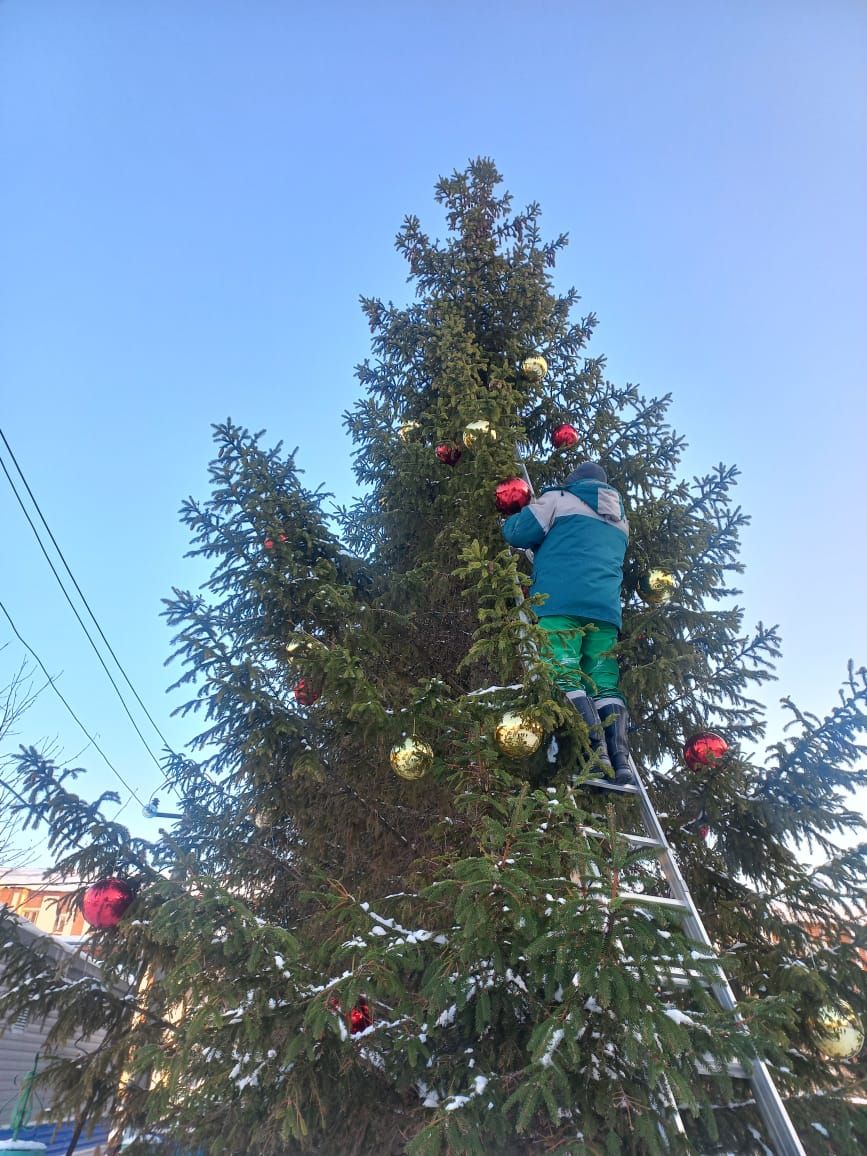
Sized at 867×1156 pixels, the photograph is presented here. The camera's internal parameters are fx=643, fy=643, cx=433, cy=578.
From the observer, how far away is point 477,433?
445cm

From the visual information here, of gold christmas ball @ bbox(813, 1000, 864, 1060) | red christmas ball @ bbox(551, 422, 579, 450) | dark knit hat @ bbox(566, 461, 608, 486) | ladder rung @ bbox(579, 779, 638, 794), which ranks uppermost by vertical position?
red christmas ball @ bbox(551, 422, 579, 450)

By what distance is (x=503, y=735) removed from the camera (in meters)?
2.92

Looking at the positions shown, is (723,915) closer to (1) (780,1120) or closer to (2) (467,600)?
(1) (780,1120)

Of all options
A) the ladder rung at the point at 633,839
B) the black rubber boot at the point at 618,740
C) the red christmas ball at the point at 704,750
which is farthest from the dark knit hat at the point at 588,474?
the ladder rung at the point at 633,839

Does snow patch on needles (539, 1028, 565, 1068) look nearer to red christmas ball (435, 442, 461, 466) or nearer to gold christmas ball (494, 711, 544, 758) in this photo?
gold christmas ball (494, 711, 544, 758)

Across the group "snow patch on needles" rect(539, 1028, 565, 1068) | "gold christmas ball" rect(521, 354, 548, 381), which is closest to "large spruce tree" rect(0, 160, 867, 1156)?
"snow patch on needles" rect(539, 1028, 565, 1068)

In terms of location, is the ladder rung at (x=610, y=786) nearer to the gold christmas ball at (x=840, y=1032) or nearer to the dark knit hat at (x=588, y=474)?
the gold christmas ball at (x=840, y=1032)

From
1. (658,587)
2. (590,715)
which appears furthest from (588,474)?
(590,715)

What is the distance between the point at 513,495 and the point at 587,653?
110 cm

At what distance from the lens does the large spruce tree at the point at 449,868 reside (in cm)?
225

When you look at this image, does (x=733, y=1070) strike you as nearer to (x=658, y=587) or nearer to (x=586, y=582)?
(x=586, y=582)

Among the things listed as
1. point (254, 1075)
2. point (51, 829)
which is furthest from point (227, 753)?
point (254, 1075)

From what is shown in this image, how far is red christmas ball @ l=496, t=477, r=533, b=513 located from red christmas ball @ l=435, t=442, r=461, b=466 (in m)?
0.82

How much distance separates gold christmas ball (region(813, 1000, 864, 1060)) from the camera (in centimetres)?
287
